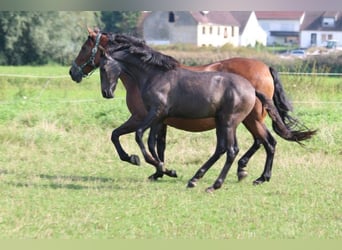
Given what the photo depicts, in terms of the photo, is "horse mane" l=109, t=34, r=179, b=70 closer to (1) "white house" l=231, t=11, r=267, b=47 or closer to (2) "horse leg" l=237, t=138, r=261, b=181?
(2) "horse leg" l=237, t=138, r=261, b=181

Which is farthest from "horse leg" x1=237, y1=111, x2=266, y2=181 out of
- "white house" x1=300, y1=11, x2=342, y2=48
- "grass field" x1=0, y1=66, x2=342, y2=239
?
"white house" x1=300, y1=11, x2=342, y2=48

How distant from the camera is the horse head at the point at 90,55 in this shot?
9.52 meters

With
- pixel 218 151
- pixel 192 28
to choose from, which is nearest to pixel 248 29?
pixel 192 28

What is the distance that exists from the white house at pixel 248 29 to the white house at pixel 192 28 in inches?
17.7

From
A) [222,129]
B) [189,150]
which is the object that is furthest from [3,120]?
[222,129]

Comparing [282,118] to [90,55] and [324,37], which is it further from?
[324,37]

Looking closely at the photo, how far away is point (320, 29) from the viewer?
44469mm

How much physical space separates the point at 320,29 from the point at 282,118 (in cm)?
3576

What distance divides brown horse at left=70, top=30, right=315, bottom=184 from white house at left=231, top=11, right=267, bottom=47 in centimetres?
3203

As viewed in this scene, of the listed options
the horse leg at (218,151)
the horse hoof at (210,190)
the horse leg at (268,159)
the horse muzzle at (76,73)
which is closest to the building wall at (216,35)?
the horse muzzle at (76,73)

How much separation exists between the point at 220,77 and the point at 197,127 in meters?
1.07

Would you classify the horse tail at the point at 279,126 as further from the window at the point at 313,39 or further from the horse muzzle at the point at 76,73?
the window at the point at 313,39

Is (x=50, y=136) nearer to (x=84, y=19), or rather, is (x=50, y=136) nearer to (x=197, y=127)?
(x=197, y=127)

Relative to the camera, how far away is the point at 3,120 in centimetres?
1330
